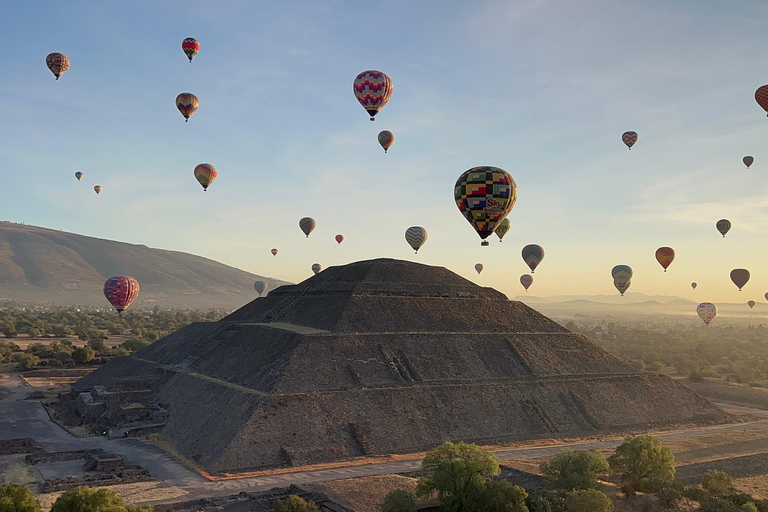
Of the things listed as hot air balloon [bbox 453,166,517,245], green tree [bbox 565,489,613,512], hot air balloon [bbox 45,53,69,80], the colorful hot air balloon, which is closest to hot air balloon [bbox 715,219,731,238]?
the colorful hot air balloon

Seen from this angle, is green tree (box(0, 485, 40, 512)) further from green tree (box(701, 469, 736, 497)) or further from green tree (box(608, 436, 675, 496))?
green tree (box(701, 469, 736, 497))

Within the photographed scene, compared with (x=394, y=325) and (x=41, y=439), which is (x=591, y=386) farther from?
(x=41, y=439)

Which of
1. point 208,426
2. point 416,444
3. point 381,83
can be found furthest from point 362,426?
point 381,83

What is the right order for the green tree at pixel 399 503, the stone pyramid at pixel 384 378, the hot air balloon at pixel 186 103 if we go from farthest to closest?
the hot air balloon at pixel 186 103 < the stone pyramid at pixel 384 378 < the green tree at pixel 399 503

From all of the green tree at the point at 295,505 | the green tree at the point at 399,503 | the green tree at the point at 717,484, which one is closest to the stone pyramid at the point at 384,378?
the green tree at the point at 295,505

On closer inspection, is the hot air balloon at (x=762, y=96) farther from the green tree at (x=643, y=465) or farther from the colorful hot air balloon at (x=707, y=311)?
the colorful hot air balloon at (x=707, y=311)
